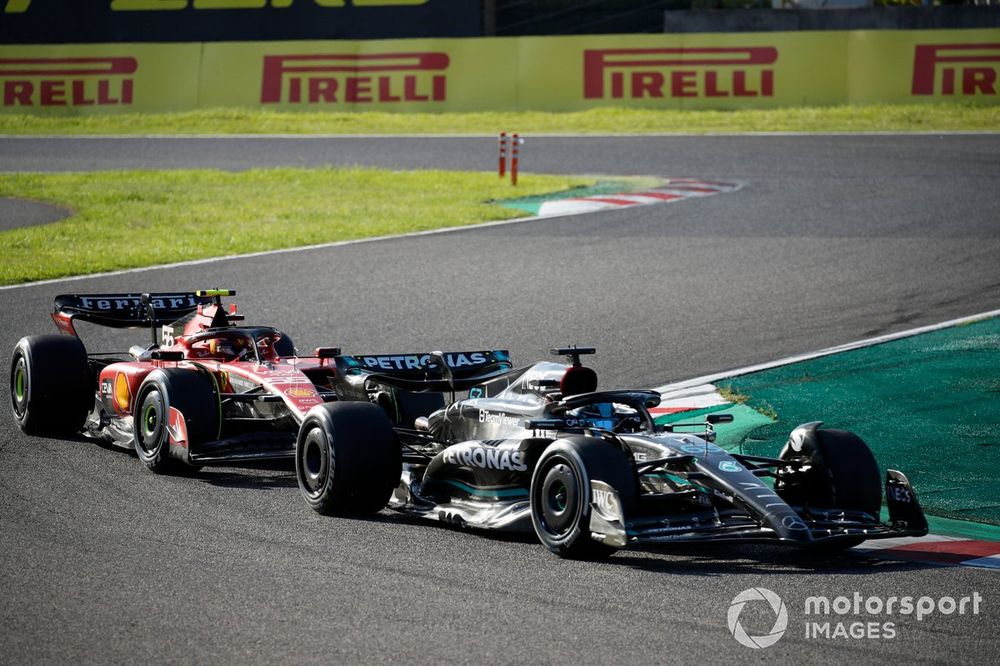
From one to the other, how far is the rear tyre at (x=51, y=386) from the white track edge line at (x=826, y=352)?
4.17m

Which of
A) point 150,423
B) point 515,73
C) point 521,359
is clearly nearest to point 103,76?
point 515,73

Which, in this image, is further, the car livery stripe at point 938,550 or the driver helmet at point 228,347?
the driver helmet at point 228,347

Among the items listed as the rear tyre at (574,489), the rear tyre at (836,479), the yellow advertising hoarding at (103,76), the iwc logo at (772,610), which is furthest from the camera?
the yellow advertising hoarding at (103,76)

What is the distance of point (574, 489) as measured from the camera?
6.74 metres

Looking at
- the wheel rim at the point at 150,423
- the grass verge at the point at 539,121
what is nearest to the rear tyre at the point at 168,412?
the wheel rim at the point at 150,423

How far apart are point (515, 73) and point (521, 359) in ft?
64.2

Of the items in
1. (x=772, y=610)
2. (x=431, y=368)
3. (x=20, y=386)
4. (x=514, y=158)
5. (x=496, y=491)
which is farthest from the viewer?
(x=514, y=158)

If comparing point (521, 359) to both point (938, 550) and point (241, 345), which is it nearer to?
point (241, 345)

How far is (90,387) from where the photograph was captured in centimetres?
1001

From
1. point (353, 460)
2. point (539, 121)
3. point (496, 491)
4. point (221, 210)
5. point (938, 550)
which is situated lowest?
point (938, 550)

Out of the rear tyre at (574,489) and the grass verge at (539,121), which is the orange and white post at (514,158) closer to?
the grass verge at (539,121)

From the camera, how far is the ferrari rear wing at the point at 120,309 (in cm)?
1054

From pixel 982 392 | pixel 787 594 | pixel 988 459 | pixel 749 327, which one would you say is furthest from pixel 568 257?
pixel 787 594

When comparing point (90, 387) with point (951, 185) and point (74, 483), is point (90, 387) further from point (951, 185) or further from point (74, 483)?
point (951, 185)
